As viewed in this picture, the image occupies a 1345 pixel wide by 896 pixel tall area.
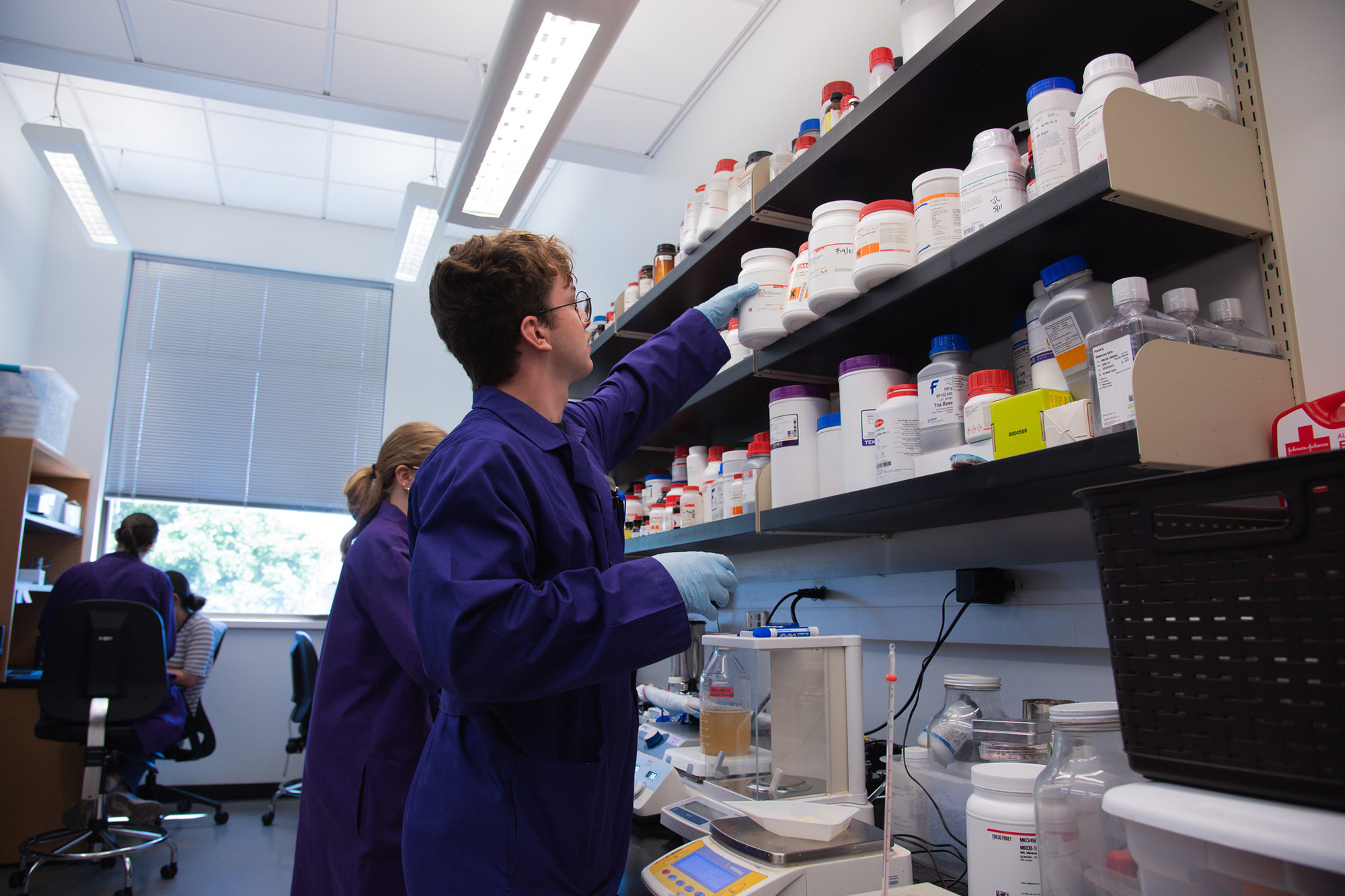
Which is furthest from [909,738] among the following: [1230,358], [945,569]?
[1230,358]

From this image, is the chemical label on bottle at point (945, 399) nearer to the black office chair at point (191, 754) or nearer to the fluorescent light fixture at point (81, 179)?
the fluorescent light fixture at point (81, 179)

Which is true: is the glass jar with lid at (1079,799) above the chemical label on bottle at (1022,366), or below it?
below

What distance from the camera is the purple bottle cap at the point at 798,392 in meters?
1.79

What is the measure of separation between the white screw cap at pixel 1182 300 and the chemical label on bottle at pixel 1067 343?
11 centimetres

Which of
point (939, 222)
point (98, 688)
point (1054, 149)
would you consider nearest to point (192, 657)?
point (98, 688)

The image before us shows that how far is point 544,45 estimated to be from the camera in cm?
219

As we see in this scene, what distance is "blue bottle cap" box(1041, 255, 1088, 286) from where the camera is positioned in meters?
1.17

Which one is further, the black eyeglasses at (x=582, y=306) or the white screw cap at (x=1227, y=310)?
the black eyeglasses at (x=582, y=306)

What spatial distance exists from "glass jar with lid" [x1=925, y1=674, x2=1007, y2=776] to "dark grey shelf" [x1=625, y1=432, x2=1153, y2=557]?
0.97 feet

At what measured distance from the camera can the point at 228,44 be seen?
2.90 m

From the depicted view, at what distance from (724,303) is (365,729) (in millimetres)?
1218

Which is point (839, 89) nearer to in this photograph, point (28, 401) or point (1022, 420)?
point (1022, 420)

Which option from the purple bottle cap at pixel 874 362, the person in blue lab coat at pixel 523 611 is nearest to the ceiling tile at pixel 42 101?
the person in blue lab coat at pixel 523 611

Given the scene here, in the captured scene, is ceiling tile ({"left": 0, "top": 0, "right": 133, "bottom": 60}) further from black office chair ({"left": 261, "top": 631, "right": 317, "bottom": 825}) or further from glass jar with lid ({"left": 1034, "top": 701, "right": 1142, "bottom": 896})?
glass jar with lid ({"left": 1034, "top": 701, "right": 1142, "bottom": 896})
